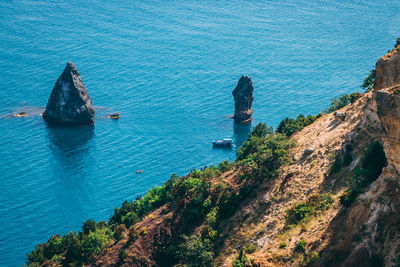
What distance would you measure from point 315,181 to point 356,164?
6.88 meters

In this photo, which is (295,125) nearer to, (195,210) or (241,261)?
(195,210)

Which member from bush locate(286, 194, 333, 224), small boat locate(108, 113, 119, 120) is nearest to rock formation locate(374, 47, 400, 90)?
bush locate(286, 194, 333, 224)

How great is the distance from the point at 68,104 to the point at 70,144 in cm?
1709

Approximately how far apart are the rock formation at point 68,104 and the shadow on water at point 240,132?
159 ft

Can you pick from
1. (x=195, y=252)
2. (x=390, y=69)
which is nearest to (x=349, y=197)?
(x=390, y=69)

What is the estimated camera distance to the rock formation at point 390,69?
57281 millimetres

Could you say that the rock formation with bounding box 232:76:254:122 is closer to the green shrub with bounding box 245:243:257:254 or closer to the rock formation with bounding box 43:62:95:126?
the rock formation with bounding box 43:62:95:126

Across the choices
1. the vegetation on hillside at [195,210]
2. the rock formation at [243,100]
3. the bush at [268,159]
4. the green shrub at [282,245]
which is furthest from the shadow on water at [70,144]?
the green shrub at [282,245]

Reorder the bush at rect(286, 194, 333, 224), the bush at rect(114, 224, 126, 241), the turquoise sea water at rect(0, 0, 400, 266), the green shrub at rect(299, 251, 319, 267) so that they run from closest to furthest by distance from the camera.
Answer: the green shrub at rect(299, 251, 319, 267) < the bush at rect(286, 194, 333, 224) < the bush at rect(114, 224, 126, 241) < the turquoise sea water at rect(0, 0, 400, 266)

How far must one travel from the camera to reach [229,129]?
159 m

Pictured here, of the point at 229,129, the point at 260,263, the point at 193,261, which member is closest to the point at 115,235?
the point at 193,261

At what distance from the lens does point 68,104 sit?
164 metres

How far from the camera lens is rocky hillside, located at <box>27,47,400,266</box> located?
160 ft

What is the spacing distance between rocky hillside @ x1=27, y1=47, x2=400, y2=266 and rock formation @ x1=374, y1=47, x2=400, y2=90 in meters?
0.12
